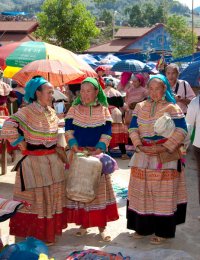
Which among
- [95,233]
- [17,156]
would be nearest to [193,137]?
[95,233]

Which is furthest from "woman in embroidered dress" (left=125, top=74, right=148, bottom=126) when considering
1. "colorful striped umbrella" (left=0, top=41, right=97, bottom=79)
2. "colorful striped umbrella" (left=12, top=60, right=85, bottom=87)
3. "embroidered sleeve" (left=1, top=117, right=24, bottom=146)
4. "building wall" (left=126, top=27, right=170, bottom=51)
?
"building wall" (left=126, top=27, right=170, bottom=51)

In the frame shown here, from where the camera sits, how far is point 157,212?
4816 mm

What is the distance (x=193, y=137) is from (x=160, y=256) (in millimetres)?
1444

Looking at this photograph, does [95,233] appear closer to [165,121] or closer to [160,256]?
[160,256]

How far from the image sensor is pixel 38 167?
462 cm

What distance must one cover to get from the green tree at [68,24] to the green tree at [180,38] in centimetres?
1080

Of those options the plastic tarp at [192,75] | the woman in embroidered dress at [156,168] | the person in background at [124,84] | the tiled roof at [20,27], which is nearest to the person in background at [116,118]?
the plastic tarp at [192,75]

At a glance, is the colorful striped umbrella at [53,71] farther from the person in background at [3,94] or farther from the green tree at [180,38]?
the green tree at [180,38]

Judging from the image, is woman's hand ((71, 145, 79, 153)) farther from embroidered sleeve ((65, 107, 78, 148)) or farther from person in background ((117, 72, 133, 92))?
person in background ((117, 72, 133, 92))

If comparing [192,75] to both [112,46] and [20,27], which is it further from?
[112,46]

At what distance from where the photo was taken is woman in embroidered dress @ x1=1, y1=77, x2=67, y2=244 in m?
4.57

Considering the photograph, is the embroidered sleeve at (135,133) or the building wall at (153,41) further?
the building wall at (153,41)

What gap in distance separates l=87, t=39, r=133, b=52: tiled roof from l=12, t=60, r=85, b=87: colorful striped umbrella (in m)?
39.3

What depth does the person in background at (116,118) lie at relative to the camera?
8586 millimetres
